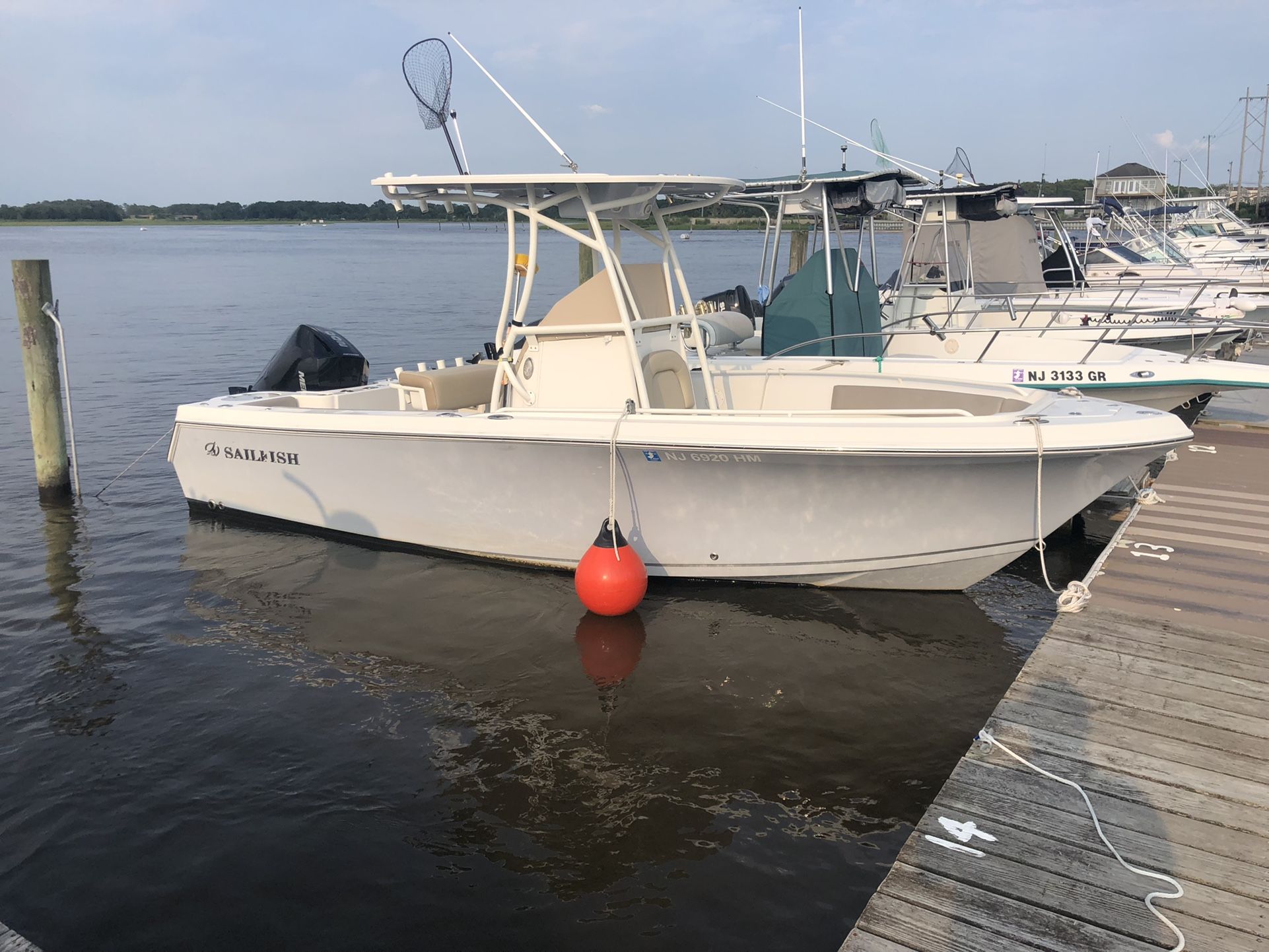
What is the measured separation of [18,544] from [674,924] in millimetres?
→ 7380

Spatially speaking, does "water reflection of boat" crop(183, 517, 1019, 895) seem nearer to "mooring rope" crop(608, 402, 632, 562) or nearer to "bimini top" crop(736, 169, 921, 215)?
"mooring rope" crop(608, 402, 632, 562)

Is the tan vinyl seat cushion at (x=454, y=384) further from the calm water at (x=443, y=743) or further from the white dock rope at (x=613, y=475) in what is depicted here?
the white dock rope at (x=613, y=475)

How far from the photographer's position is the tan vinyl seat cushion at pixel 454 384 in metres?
7.82

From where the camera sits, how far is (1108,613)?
5121 millimetres

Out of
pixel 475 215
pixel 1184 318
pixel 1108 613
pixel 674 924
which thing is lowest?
pixel 674 924

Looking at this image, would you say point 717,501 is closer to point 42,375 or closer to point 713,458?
point 713,458

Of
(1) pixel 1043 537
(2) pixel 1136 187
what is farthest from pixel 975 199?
(2) pixel 1136 187

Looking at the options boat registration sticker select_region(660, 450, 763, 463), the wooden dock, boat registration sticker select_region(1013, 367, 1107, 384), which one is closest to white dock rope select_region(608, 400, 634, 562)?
boat registration sticker select_region(660, 450, 763, 463)

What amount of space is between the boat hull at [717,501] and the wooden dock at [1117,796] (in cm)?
80

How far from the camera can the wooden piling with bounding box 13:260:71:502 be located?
8.89 m

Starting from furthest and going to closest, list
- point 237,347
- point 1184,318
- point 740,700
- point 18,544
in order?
point 237,347 → point 1184,318 → point 18,544 → point 740,700

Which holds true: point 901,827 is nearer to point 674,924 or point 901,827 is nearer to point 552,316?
point 674,924

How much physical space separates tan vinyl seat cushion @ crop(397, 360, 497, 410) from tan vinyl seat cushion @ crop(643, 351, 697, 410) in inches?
58.0

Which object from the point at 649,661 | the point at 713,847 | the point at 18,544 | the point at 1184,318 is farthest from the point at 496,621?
the point at 1184,318
